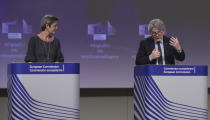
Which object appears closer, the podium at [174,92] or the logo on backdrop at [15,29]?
the podium at [174,92]

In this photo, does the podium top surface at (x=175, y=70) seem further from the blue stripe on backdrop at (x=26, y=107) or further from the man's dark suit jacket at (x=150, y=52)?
the blue stripe on backdrop at (x=26, y=107)

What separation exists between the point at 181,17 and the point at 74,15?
1560 millimetres

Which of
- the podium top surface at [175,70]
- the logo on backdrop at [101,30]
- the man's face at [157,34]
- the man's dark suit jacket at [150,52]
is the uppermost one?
the logo on backdrop at [101,30]

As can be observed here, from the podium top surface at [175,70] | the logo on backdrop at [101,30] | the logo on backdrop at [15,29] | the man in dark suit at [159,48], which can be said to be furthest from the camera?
the logo on backdrop at [101,30]

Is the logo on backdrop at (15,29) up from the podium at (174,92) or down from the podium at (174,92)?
up

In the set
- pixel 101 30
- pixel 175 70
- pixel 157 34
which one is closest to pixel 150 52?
pixel 157 34

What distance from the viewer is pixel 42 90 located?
12.5 ft

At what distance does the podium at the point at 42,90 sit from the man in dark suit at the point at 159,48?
703 mm

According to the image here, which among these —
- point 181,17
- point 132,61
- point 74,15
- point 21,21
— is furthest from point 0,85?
point 181,17

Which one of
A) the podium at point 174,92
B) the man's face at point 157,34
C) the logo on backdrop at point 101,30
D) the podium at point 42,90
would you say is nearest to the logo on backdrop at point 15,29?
the logo on backdrop at point 101,30

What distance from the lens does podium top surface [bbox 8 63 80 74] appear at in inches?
148

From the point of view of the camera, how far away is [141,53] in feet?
13.9

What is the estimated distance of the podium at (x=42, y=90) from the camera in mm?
3781

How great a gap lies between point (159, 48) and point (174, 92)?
542 millimetres
